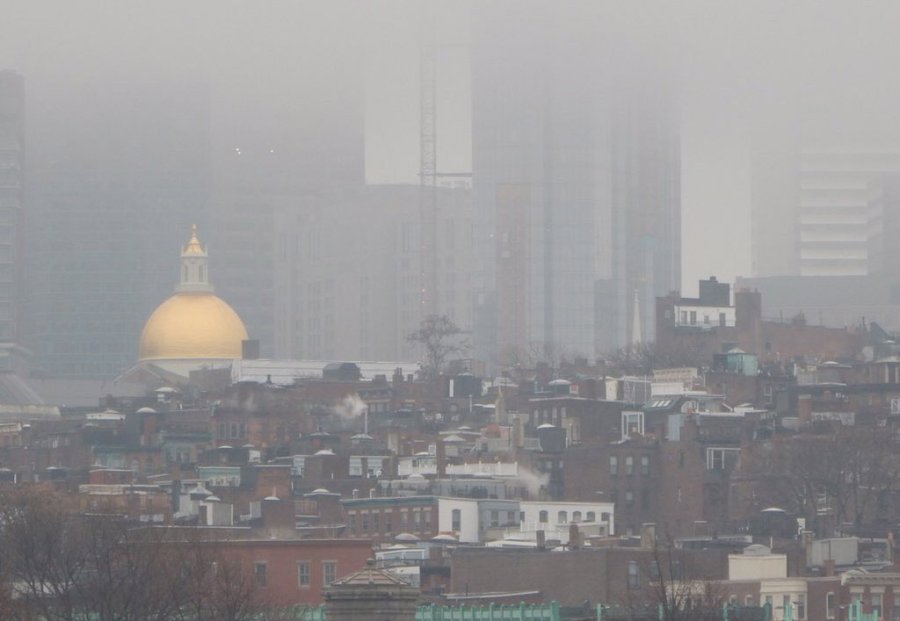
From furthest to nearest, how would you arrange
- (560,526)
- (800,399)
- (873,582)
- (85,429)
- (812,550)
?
(85,429) < (800,399) < (560,526) < (812,550) < (873,582)

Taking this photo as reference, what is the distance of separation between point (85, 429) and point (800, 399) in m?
29.7

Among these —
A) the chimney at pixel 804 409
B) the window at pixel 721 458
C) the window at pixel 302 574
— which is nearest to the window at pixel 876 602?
the window at pixel 302 574

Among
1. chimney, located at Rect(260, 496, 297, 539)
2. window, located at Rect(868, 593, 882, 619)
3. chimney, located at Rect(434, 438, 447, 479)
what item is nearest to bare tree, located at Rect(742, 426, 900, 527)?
chimney, located at Rect(434, 438, 447, 479)

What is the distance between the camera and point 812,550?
12975 centimetres

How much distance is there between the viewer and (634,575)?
12325cm

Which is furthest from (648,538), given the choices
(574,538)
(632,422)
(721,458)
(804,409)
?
(632,422)

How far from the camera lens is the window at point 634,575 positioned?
12236 cm

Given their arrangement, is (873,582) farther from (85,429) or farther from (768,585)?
(85,429)

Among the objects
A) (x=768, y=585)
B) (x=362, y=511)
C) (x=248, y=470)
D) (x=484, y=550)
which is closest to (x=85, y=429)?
(x=248, y=470)

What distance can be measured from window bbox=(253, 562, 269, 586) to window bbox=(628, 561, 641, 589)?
28.4ft

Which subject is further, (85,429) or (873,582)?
(85,429)

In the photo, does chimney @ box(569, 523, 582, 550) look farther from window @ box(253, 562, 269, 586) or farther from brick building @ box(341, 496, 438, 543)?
brick building @ box(341, 496, 438, 543)

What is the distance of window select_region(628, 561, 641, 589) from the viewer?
122 metres

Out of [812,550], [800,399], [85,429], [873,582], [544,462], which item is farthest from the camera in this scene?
[85,429]
